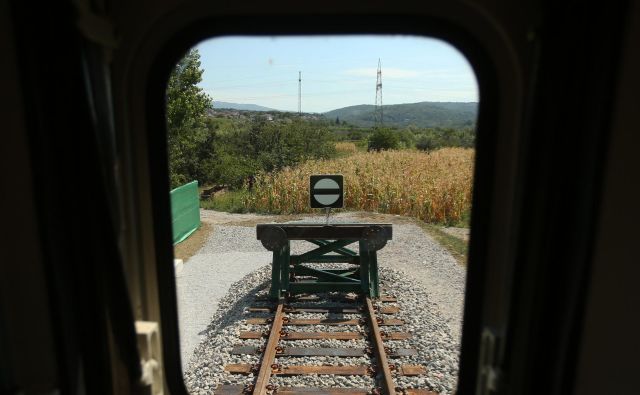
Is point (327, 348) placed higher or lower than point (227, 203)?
higher

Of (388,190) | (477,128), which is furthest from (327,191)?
(388,190)

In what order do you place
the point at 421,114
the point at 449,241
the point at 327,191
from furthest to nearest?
the point at 421,114 < the point at 449,241 < the point at 327,191

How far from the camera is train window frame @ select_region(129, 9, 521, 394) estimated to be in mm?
1786

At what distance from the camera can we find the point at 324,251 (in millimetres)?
6367

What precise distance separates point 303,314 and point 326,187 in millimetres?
1665

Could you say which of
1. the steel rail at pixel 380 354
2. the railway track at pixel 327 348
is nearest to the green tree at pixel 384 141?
the railway track at pixel 327 348

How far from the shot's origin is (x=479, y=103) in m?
1.87

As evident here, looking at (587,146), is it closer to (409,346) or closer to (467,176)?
(409,346)

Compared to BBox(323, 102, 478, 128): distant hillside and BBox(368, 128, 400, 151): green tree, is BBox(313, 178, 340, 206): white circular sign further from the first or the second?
BBox(323, 102, 478, 128): distant hillside

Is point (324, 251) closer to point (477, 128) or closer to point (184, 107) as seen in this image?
point (477, 128)

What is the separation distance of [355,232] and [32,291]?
4281 millimetres

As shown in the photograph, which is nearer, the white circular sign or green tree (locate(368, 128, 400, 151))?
the white circular sign

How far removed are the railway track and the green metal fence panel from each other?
4.16m

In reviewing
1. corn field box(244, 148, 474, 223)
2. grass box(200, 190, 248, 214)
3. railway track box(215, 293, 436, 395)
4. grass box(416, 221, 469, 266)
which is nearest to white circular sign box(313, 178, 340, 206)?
railway track box(215, 293, 436, 395)
